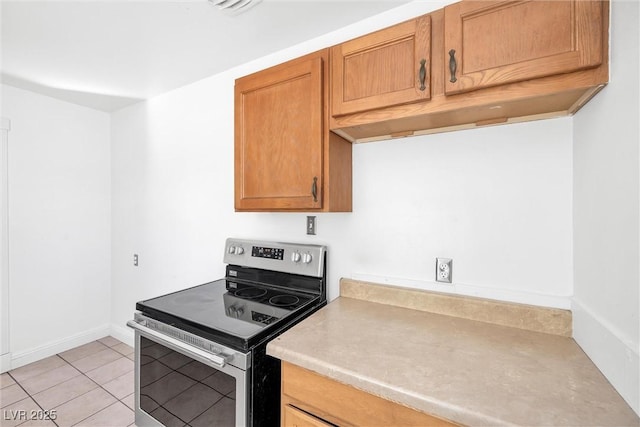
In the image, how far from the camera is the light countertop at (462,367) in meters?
0.69

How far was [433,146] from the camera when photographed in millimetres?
1344

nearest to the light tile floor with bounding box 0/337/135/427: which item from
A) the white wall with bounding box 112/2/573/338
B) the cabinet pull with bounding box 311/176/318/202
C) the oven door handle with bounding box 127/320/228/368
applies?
the white wall with bounding box 112/2/573/338

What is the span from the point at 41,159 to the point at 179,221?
4.50 ft

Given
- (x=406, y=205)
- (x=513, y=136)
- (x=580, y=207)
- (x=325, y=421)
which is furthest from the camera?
(x=406, y=205)

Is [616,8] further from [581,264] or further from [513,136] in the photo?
[581,264]

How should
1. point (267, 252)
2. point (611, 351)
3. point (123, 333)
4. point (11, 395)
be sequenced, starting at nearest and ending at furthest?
point (611, 351)
point (267, 252)
point (11, 395)
point (123, 333)

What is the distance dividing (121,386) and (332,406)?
2.03 m

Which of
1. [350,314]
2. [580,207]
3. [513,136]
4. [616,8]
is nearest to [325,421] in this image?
[350,314]

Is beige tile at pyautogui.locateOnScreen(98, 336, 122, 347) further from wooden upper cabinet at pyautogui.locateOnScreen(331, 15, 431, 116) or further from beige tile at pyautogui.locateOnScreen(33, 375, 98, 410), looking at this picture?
wooden upper cabinet at pyautogui.locateOnScreen(331, 15, 431, 116)

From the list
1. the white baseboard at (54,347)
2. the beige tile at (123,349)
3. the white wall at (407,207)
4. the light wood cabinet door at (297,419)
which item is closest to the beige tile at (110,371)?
the beige tile at (123,349)

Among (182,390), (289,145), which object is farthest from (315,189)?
(182,390)

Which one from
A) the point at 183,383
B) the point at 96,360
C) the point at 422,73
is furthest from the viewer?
the point at 96,360

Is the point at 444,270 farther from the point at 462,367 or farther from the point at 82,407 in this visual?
the point at 82,407

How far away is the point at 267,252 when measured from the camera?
175cm
